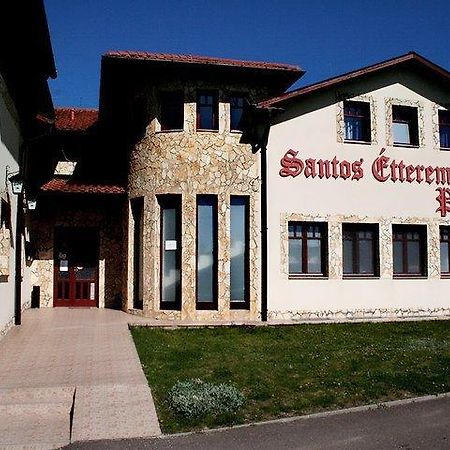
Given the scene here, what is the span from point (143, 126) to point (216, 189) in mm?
2731

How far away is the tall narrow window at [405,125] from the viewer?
16.2m

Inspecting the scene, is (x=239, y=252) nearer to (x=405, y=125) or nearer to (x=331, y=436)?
(x=405, y=125)

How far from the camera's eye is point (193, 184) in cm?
1452

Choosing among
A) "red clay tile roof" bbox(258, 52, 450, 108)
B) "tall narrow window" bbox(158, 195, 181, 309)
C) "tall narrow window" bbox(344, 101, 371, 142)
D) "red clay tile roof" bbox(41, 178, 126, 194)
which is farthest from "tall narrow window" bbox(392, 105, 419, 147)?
"red clay tile roof" bbox(41, 178, 126, 194)

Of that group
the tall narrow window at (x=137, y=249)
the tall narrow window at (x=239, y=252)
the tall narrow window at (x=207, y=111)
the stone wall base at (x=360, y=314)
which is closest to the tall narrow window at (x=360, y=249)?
the stone wall base at (x=360, y=314)

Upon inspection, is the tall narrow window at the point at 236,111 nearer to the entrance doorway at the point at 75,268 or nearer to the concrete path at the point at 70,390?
the entrance doorway at the point at 75,268

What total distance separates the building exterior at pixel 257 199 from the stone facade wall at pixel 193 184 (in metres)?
0.04

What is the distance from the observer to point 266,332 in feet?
42.5

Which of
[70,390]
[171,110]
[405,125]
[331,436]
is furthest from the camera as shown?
[405,125]

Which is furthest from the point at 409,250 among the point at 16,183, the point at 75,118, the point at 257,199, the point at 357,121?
the point at 75,118

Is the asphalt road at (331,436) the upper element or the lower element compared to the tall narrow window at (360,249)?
lower

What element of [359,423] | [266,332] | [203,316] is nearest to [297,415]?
→ [359,423]

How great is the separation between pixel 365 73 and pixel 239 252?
20.2 ft

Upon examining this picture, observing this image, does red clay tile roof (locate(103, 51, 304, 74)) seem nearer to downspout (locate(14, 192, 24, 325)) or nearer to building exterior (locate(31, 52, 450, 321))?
building exterior (locate(31, 52, 450, 321))
